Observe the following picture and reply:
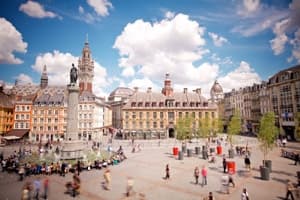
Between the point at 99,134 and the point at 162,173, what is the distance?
47.7m

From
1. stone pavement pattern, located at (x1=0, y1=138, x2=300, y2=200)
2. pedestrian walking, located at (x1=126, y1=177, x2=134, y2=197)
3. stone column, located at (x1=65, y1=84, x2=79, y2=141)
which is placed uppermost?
stone column, located at (x1=65, y1=84, x2=79, y2=141)

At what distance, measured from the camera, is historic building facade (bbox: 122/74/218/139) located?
59844 millimetres

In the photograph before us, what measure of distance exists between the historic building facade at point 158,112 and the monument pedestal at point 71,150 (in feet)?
108

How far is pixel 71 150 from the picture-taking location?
84.8ft

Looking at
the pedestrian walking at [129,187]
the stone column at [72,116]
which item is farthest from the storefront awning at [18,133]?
the pedestrian walking at [129,187]

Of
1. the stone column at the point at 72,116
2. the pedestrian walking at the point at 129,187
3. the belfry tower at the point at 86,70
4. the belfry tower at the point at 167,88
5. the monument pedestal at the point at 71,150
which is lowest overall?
the pedestrian walking at the point at 129,187

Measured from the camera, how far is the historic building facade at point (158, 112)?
59.8 metres

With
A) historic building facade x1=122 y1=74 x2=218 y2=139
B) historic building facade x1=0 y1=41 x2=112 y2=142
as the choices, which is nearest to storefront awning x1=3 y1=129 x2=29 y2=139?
historic building facade x1=0 y1=41 x2=112 y2=142

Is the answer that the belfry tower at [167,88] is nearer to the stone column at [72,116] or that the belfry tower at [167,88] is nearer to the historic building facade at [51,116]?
the historic building facade at [51,116]

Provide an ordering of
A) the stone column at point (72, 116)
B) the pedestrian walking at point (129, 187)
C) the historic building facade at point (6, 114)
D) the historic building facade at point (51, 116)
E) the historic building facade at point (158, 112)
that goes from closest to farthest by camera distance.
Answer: the pedestrian walking at point (129, 187) < the stone column at point (72, 116) < the historic building facade at point (6, 114) < the historic building facade at point (51, 116) < the historic building facade at point (158, 112)

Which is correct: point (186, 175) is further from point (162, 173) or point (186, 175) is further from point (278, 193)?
point (278, 193)

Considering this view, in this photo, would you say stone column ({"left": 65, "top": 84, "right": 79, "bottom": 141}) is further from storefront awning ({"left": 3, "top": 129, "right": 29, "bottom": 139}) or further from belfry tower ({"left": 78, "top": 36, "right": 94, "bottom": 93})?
belfry tower ({"left": 78, "top": 36, "right": 94, "bottom": 93})

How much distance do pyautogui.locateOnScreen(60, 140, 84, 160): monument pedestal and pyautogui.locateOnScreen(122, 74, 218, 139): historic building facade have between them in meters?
33.1

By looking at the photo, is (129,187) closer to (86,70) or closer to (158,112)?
(158,112)
